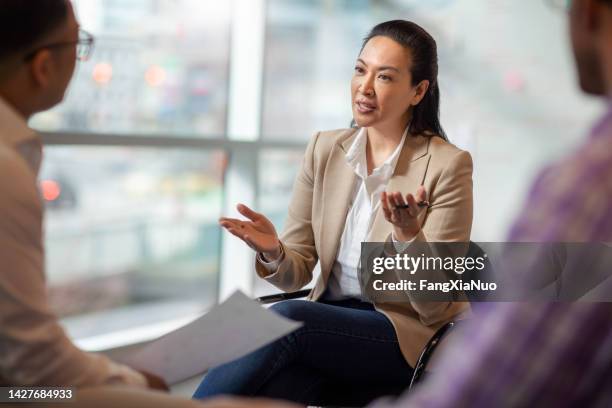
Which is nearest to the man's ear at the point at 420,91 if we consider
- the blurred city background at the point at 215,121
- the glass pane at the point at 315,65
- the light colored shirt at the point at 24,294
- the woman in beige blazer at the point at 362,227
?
the woman in beige blazer at the point at 362,227

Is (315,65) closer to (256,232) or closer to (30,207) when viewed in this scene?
(256,232)

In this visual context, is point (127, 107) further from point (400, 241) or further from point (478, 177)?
point (400, 241)

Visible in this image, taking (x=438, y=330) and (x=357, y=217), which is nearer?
(x=438, y=330)

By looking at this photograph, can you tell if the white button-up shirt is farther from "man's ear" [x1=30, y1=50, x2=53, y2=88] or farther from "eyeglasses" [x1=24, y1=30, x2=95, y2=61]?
"man's ear" [x1=30, y1=50, x2=53, y2=88]

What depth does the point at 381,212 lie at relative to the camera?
2148 mm

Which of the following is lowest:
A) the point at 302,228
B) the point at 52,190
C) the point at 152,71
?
the point at 52,190

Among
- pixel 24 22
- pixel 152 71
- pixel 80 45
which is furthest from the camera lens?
pixel 152 71

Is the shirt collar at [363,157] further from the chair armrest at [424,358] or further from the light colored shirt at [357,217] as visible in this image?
the chair armrest at [424,358]

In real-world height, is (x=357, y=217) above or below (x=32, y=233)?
below

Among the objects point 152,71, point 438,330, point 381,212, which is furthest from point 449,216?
point 152,71

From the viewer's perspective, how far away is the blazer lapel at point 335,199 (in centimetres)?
219

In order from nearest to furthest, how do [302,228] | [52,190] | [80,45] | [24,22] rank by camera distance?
[24,22] < [80,45] < [302,228] < [52,190]

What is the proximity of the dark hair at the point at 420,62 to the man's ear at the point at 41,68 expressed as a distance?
1.17 meters

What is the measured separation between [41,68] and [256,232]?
94cm
